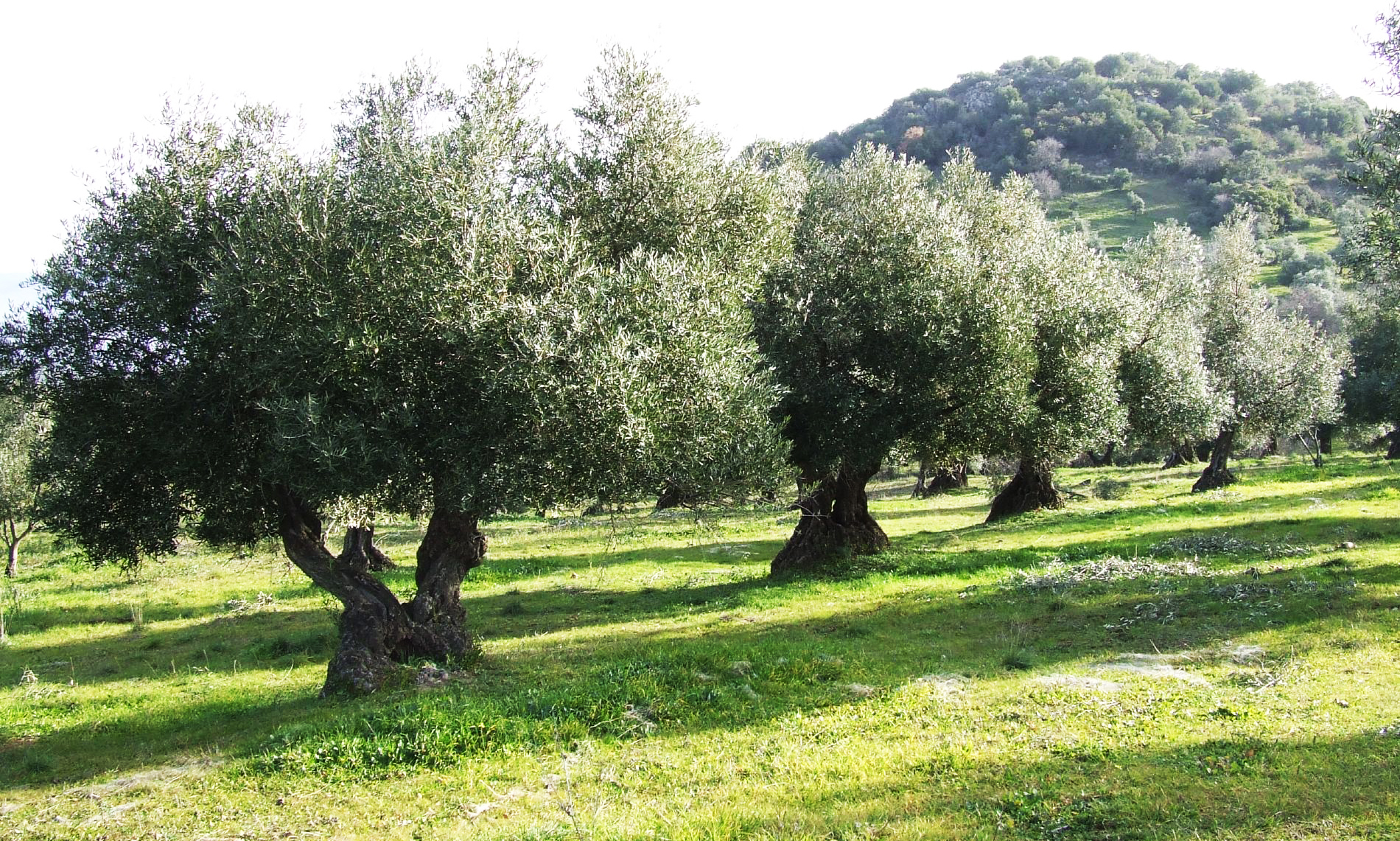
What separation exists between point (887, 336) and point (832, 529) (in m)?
6.57

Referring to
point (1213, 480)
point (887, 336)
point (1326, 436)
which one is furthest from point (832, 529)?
point (1326, 436)

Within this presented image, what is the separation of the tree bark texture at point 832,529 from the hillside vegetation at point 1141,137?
327 feet

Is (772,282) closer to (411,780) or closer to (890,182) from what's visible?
(890,182)

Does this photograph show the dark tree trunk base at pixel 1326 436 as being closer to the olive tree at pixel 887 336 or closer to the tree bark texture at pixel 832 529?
the tree bark texture at pixel 832 529

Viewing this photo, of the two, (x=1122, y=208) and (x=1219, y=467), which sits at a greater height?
(x=1122, y=208)

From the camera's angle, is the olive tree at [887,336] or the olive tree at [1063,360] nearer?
the olive tree at [887,336]

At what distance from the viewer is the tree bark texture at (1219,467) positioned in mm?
41094

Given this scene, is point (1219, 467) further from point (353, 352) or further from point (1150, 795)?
point (353, 352)

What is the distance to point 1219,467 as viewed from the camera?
41.6m

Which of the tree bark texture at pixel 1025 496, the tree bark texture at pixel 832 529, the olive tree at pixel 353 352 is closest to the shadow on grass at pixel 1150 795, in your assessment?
the olive tree at pixel 353 352

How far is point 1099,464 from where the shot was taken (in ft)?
229

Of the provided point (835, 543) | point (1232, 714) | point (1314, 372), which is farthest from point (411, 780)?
point (1314, 372)

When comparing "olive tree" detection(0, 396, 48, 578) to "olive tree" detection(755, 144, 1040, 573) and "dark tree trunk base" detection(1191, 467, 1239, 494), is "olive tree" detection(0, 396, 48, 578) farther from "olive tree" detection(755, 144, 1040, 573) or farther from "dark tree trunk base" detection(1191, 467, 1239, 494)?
"dark tree trunk base" detection(1191, 467, 1239, 494)

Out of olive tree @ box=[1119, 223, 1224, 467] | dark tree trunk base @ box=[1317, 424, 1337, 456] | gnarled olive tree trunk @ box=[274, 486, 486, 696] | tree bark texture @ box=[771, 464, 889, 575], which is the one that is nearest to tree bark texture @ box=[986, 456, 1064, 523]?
olive tree @ box=[1119, 223, 1224, 467]
